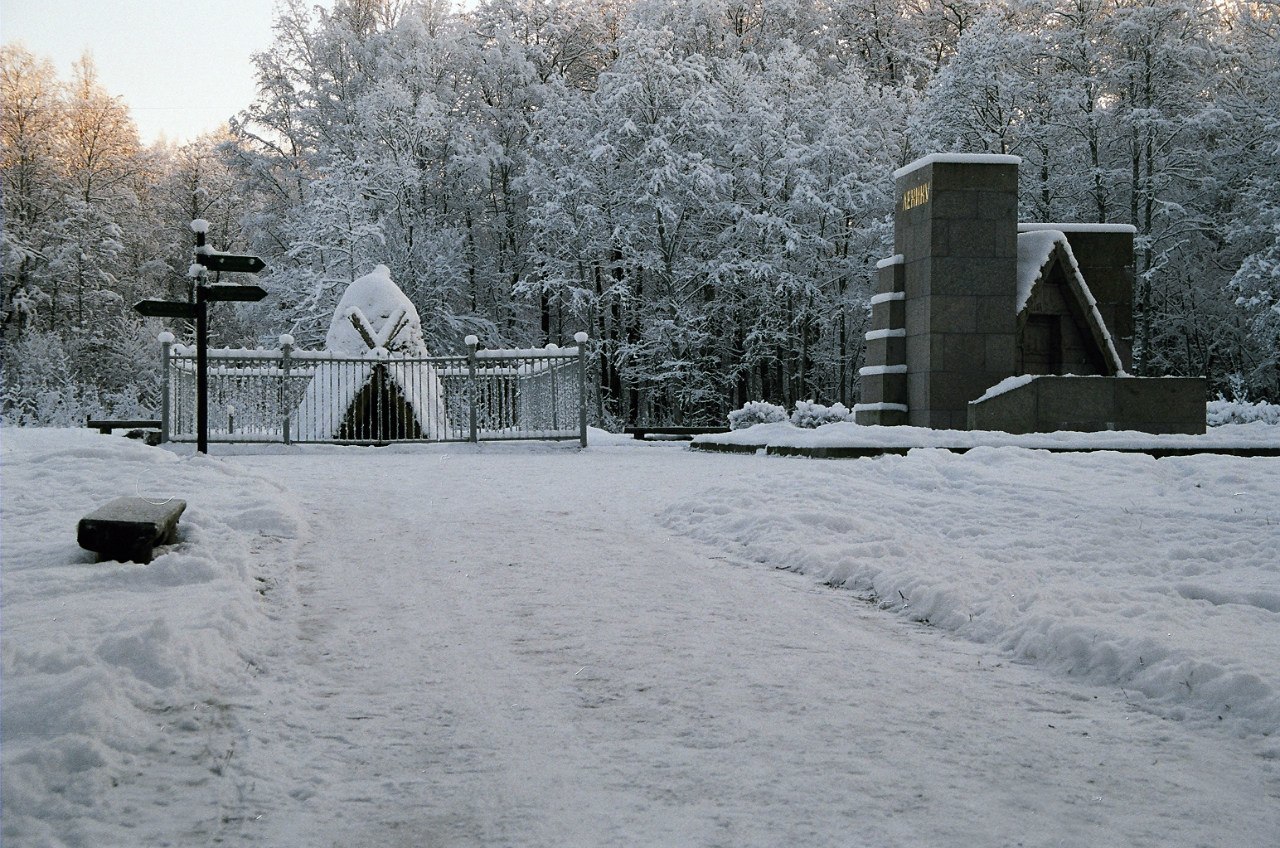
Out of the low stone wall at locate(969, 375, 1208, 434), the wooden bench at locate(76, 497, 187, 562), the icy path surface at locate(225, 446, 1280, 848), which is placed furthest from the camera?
the low stone wall at locate(969, 375, 1208, 434)

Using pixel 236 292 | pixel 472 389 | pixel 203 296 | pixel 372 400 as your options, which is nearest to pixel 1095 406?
pixel 472 389

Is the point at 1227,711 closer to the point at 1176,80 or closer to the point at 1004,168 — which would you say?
the point at 1004,168

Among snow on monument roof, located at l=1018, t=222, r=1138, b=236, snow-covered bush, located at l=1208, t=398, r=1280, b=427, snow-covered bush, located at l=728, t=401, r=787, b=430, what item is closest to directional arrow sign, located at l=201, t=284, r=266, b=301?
snow-covered bush, located at l=728, t=401, r=787, b=430

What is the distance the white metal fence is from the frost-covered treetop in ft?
3.58

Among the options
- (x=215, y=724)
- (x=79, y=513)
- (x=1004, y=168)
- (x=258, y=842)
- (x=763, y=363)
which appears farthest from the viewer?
(x=763, y=363)

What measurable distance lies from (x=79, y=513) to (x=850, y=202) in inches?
1246

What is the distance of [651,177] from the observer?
35.8 m

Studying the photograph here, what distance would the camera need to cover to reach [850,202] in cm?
3619

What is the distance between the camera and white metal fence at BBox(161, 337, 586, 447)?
18.6m

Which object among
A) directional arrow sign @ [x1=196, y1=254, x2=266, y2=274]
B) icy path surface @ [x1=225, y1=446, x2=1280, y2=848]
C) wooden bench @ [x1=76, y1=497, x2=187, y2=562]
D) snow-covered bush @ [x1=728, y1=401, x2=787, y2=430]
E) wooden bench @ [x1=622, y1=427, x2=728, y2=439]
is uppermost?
directional arrow sign @ [x1=196, y1=254, x2=266, y2=274]

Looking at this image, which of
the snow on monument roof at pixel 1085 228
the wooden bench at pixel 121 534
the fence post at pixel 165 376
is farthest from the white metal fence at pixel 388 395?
the wooden bench at pixel 121 534

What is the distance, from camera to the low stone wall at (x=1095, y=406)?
16547 millimetres

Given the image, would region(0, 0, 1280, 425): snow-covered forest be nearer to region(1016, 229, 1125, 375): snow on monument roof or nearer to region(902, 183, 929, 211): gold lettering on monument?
region(902, 183, 929, 211): gold lettering on monument

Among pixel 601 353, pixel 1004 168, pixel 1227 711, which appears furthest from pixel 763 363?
pixel 1227 711
